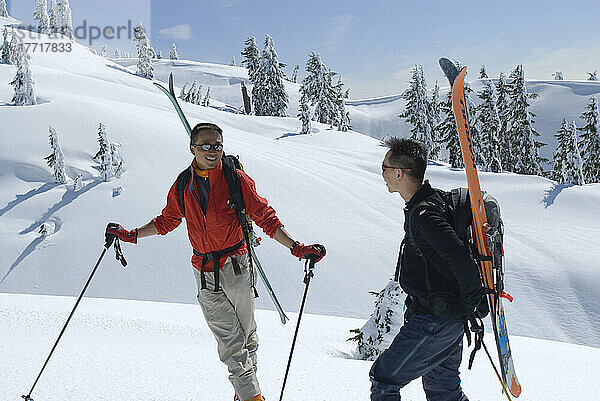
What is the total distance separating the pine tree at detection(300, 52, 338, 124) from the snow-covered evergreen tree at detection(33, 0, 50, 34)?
45.1 metres

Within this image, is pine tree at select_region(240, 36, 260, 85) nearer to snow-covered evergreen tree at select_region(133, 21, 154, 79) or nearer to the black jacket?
snow-covered evergreen tree at select_region(133, 21, 154, 79)

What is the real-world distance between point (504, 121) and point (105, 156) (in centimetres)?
3448

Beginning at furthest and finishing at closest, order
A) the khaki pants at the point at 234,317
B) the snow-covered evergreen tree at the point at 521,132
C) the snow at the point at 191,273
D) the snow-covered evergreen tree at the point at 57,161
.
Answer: the snow-covered evergreen tree at the point at 521,132 → the snow-covered evergreen tree at the point at 57,161 → the snow at the point at 191,273 → the khaki pants at the point at 234,317

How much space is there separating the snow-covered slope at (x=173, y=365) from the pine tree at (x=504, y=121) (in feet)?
121

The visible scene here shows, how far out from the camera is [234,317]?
11.3 ft

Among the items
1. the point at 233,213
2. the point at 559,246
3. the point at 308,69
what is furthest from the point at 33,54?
the point at 233,213

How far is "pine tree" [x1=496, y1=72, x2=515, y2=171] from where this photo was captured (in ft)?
129

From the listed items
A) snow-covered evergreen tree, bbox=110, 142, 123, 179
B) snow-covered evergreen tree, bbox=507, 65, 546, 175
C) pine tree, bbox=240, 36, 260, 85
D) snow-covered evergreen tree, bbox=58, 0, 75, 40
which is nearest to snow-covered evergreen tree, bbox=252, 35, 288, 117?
pine tree, bbox=240, 36, 260, 85

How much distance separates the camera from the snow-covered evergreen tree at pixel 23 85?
21859 mm

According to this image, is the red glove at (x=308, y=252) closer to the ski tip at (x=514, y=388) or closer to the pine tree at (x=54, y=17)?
the ski tip at (x=514, y=388)

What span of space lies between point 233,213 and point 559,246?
15.9m

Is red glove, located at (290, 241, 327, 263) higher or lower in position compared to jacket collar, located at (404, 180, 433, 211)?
lower

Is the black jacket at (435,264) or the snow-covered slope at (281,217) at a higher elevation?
the black jacket at (435,264)

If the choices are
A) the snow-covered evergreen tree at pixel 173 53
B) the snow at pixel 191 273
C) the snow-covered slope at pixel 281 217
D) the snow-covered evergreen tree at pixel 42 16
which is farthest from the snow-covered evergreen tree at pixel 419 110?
the snow-covered evergreen tree at pixel 173 53
